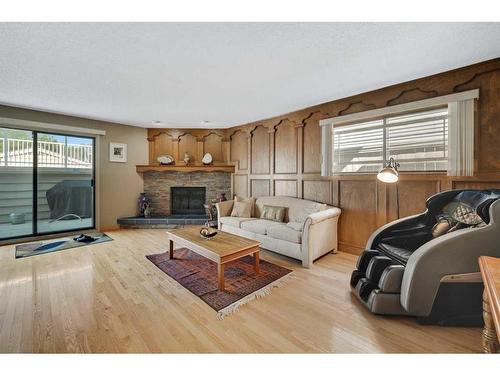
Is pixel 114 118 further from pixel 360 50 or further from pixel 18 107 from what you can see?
pixel 360 50

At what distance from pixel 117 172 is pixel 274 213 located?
376cm

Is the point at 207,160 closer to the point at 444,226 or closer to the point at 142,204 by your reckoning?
the point at 142,204

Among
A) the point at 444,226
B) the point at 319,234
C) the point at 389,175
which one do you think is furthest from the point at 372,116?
the point at 319,234

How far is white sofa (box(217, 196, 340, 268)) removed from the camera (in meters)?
2.91

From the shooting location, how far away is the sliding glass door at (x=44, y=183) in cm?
386

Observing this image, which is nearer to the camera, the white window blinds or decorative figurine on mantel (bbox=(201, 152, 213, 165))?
the white window blinds

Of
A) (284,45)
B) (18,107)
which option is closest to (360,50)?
(284,45)

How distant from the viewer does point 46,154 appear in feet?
13.8

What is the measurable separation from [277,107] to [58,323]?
12.8 ft

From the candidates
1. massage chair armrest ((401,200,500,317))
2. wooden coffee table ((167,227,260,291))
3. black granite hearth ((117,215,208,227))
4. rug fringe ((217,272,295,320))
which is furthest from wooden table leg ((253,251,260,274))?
black granite hearth ((117,215,208,227))

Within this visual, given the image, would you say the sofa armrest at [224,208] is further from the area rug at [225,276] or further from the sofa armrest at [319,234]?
the sofa armrest at [319,234]

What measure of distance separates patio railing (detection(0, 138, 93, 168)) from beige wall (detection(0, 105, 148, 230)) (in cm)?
33

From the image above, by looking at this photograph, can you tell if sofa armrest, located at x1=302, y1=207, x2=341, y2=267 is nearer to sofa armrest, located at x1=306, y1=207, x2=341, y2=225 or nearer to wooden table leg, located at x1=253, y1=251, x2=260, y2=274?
sofa armrest, located at x1=306, y1=207, x2=341, y2=225

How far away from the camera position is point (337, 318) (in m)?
1.85
